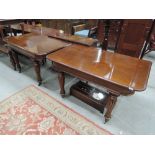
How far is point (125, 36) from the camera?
10.0 feet

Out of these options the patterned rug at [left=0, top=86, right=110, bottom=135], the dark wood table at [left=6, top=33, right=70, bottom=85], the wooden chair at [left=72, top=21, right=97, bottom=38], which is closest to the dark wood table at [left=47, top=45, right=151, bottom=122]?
the dark wood table at [left=6, top=33, right=70, bottom=85]

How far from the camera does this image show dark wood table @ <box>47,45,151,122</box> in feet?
4.02

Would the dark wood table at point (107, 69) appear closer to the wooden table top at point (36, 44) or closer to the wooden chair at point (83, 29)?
the wooden table top at point (36, 44)

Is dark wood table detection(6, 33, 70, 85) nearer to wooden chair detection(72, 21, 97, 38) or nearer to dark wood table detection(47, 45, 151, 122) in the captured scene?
dark wood table detection(47, 45, 151, 122)

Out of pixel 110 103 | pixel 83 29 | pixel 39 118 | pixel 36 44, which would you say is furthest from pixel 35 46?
pixel 83 29

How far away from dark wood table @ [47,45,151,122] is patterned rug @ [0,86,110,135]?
0.36 m

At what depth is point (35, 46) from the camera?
→ 1995 mm

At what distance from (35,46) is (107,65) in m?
1.15

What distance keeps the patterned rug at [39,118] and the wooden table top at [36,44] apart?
0.69m

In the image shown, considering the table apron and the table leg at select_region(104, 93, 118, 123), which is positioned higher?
the table apron

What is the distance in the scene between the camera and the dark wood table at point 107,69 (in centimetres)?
123

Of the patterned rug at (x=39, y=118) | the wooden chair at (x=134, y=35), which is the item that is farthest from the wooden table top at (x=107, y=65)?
the wooden chair at (x=134, y=35)

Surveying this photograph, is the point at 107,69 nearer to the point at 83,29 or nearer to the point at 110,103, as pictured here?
the point at 110,103
